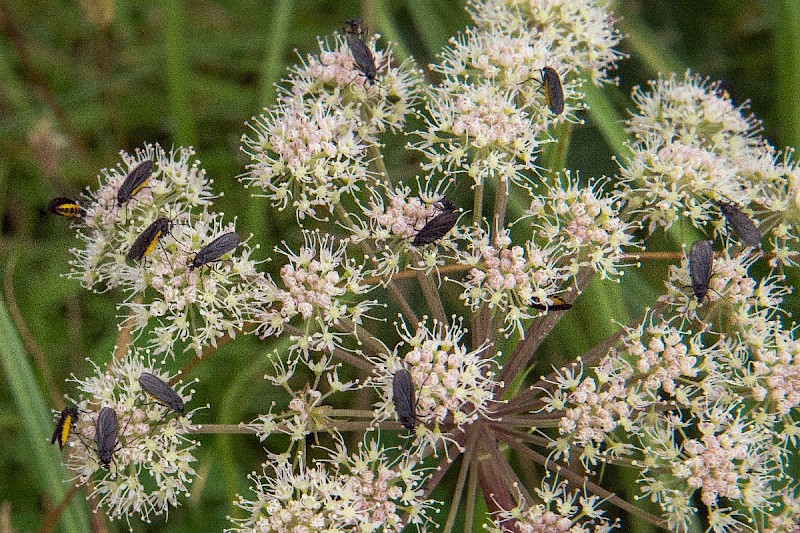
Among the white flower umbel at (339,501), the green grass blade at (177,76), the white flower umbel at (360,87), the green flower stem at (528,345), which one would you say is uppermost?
the green grass blade at (177,76)

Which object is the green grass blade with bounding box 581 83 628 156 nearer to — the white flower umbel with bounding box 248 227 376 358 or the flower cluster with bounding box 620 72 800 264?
the flower cluster with bounding box 620 72 800 264

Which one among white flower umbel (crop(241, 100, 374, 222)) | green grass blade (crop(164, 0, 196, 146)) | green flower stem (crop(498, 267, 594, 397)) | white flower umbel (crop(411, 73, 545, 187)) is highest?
green grass blade (crop(164, 0, 196, 146))

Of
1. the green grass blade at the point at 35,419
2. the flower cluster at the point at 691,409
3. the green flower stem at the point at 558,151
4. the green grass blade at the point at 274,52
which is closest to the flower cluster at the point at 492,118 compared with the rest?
the green flower stem at the point at 558,151

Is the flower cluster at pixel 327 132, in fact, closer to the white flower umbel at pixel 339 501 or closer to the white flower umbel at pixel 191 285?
the white flower umbel at pixel 191 285

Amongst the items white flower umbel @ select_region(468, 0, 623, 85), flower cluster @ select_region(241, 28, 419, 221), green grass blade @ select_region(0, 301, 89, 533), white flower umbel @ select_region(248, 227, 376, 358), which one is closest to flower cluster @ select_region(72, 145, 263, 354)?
white flower umbel @ select_region(248, 227, 376, 358)

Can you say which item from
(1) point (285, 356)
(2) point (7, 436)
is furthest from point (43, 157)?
(1) point (285, 356)

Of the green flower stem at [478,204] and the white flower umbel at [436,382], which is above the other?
the green flower stem at [478,204]

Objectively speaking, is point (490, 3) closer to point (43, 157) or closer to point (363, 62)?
point (363, 62)

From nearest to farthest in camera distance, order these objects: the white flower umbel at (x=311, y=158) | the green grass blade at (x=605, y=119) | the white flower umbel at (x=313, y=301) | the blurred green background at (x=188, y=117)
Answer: the white flower umbel at (x=313, y=301), the white flower umbel at (x=311, y=158), the green grass blade at (x=605, y=119), the blurred green background at (x=188, y=117)
